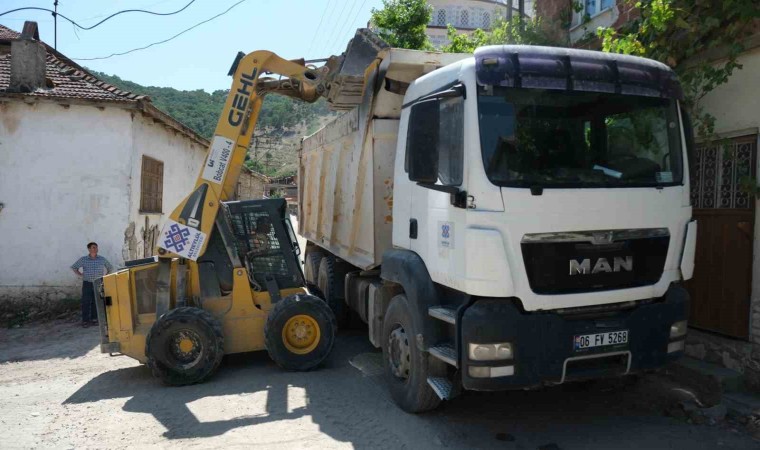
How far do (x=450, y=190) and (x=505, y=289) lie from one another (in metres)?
0.79

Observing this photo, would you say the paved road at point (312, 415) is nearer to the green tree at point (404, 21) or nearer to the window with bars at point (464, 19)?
the green tree at point (404, 21)

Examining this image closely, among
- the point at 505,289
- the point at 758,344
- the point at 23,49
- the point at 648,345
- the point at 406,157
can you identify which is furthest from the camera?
the point at 23,49

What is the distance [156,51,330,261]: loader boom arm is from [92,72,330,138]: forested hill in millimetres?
13966

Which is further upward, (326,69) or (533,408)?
(326,69)

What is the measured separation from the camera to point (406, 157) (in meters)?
4.79

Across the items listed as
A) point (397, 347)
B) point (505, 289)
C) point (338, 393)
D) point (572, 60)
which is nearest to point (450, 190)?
point (505, 289)

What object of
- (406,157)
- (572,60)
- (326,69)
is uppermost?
(326,69)

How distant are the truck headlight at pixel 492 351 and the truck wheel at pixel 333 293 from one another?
4397 millimetres

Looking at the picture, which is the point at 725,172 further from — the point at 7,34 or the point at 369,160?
the point at 7,34

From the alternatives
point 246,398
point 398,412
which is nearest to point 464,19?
point 246,398

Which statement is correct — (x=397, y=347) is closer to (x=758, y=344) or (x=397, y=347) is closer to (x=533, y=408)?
(x=533, y=408)

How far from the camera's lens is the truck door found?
4.00 meters

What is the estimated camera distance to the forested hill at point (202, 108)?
3982 centimetres

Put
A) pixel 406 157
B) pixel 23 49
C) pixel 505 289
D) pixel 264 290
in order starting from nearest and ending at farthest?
pixel 505 289 < pixel 406 157 < pixel 264 290 < pixel 23 49
